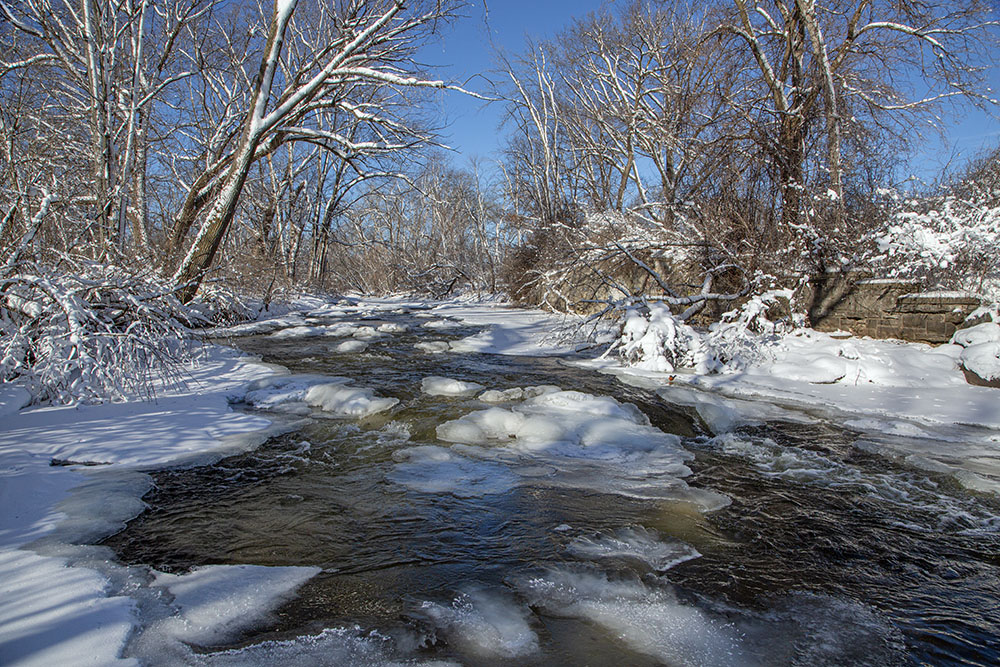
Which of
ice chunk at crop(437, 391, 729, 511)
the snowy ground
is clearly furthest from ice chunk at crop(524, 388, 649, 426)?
the snowy ground

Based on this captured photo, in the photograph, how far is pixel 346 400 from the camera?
215 inches

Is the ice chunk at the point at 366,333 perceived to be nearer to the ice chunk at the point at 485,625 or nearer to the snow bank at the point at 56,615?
the snow bank at the point at 56,615

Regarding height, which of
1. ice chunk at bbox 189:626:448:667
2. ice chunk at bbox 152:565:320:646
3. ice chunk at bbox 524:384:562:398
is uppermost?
ice chunk at bbox 524:384:562:398

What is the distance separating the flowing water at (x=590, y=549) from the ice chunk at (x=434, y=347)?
4469 millimetres

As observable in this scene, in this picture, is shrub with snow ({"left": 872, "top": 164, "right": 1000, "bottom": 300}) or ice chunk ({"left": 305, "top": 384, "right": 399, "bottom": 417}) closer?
ice chunk ({"left": 305, "top": 384, "right": 399, "bottom": 417})

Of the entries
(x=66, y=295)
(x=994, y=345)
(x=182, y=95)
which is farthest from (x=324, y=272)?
(x=994, y=345)

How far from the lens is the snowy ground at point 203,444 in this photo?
204 cm

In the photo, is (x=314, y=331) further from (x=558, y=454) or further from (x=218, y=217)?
(x=558, y=454)

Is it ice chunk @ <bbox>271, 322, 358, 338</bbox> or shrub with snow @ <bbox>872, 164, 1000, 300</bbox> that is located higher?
shrub with snow @ <bbox>872, 164, 1000, 300</bbox>

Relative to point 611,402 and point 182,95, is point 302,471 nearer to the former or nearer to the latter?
point 611,402

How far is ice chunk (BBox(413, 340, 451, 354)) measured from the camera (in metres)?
9.10

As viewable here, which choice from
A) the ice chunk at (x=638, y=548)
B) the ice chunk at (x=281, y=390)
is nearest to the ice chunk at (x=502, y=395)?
the ice chunk at (x=281, y=390)

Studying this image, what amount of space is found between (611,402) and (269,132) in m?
7.81

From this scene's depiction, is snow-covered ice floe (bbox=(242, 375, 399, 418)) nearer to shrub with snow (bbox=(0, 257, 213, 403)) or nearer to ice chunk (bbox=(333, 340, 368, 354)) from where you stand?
shrub with snow (bbox=(0, 257, 213, 403))
